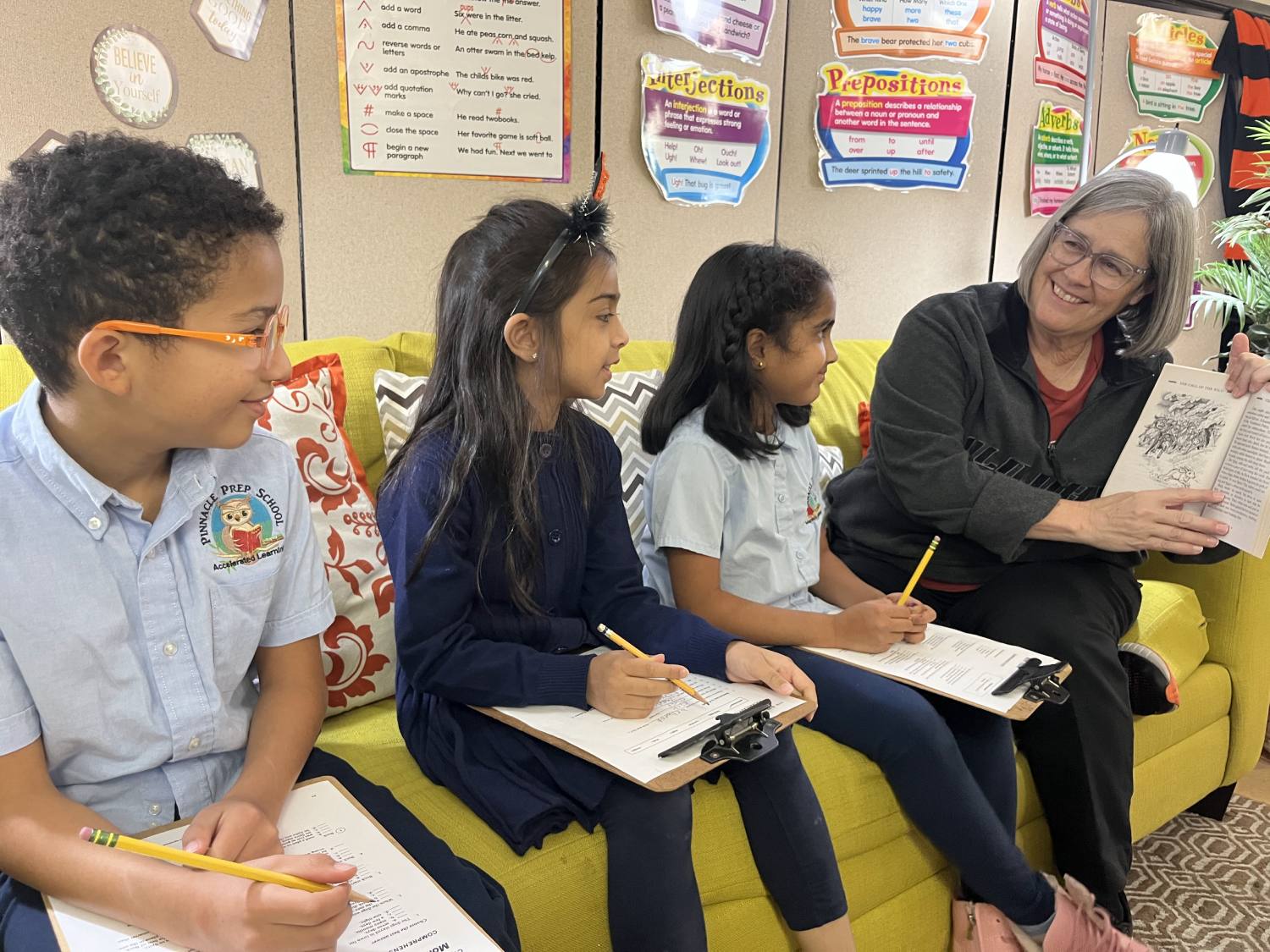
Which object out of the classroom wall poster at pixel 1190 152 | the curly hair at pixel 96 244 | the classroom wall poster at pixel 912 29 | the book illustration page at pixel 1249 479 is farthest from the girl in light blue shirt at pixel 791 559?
the classroom wall poster at pixel 1190 152

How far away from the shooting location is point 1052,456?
1842mm

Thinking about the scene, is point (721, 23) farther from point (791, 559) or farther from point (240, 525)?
point (240, 525)

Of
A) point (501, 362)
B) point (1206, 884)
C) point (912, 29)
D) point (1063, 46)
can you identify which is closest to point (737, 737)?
point (501, 362)

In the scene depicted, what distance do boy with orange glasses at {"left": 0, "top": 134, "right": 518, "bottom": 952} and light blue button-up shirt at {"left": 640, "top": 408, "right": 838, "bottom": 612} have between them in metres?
0.66

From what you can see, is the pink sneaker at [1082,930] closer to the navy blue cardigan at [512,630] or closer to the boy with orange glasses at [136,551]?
the navy blue cardigan at [512,630]

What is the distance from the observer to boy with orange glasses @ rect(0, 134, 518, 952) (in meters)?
0.89

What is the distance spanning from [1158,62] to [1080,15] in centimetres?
47

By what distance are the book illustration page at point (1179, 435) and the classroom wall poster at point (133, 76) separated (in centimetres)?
190

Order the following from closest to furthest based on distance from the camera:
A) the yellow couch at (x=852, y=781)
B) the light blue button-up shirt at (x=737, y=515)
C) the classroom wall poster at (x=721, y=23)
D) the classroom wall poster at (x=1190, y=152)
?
the yellow couch at (x=852, y=781)
the light blue button-up shirt at (x=737, y=515)
the classroom wall poster at (x=721, y=23)
the classroom wall poster at (x=1190, y=152)

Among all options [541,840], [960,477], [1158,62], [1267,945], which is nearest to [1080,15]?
[1158,62]

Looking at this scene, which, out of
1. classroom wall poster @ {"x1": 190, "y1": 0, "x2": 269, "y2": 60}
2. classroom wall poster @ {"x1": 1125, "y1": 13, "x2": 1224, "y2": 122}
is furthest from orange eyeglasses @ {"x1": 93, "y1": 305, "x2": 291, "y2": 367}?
classroom wall poster @ {"x1": 1125, "y1": 13, "x2": 1224, "y2": 122}

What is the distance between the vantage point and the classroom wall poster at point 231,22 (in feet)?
6.06

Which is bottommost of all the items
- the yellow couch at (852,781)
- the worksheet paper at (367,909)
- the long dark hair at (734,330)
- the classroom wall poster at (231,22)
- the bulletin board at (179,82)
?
the yellow couch at (852,781)

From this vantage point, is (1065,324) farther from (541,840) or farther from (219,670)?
(219,670)
